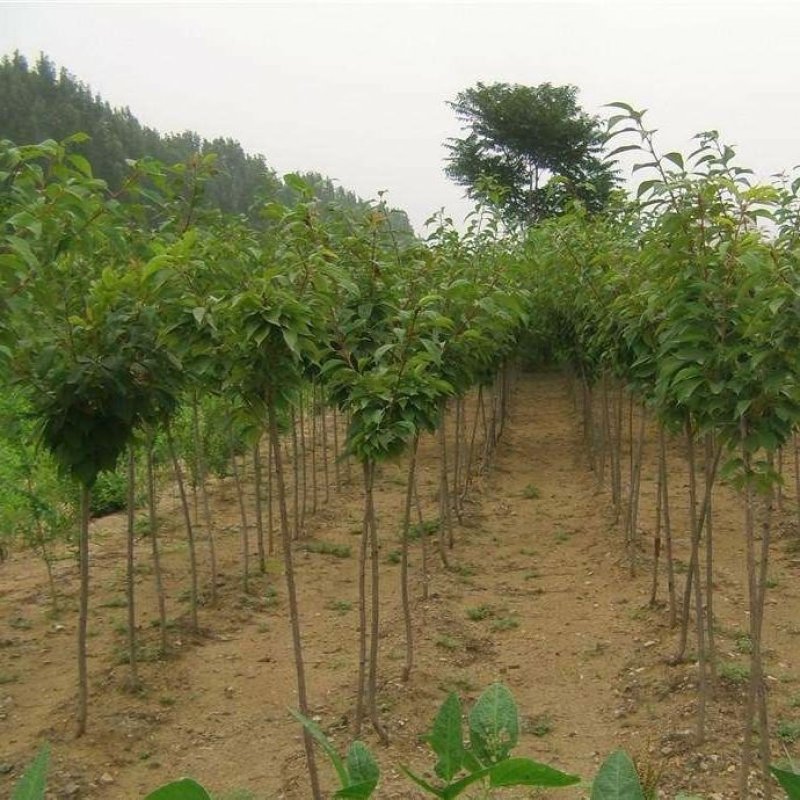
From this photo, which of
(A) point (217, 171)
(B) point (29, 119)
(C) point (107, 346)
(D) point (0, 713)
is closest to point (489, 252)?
(A) point (217, 171)

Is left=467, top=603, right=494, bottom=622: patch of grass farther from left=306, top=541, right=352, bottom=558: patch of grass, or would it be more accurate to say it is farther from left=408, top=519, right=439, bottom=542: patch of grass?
left=408, top=519, right=439, bottom=542: patch of grass

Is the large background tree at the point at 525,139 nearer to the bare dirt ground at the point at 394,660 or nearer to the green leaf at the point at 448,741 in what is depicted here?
the bare dirt ground at the point at 394,660

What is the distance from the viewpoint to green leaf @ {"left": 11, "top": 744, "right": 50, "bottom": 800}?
0.71 meters

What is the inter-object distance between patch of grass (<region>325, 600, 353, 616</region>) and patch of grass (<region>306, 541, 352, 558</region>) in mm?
1443

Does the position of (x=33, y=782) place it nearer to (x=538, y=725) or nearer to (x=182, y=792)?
(x=182, y=792)

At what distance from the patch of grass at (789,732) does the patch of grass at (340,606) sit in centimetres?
414

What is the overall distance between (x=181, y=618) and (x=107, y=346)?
11.8 feet

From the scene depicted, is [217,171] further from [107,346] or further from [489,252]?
[489,252]

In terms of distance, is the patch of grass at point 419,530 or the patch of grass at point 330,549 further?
the patch of grass at point 419,530

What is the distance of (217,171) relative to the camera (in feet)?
21.5

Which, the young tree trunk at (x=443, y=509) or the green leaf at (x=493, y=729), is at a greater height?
the green leaf at (x=493, y=729)

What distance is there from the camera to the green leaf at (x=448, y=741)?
2.73 ft

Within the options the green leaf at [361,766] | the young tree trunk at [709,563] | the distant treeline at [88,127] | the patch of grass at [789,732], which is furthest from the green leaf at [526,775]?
the distant treeline at [88,127]

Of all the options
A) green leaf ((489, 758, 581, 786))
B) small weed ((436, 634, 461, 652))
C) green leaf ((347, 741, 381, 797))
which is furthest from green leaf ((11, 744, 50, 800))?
small weed ((436, 634, 461, 652))
